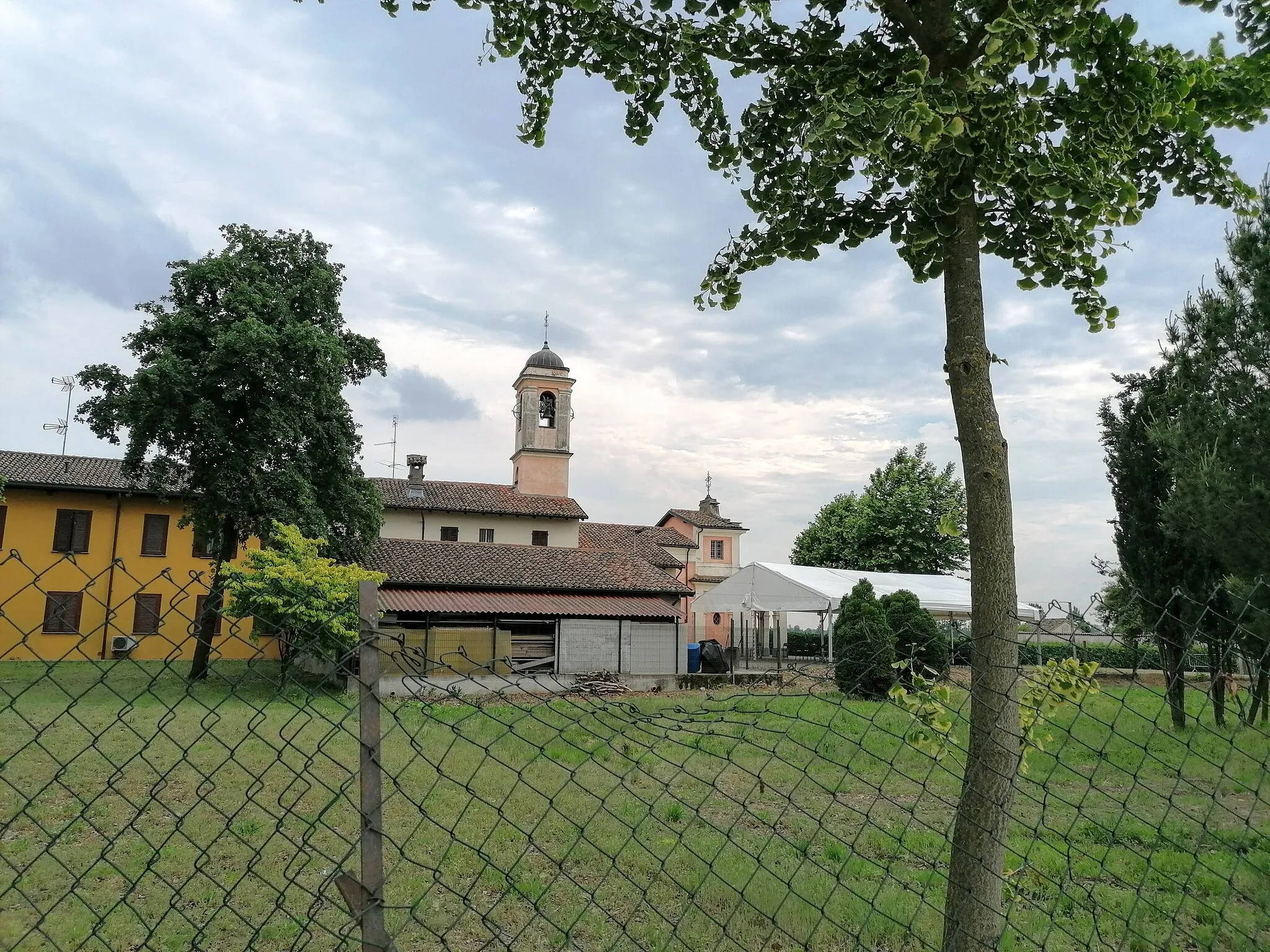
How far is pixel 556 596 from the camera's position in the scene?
25.8 m

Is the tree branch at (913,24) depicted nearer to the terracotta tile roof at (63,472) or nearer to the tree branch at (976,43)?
the tree branch at (976,43)

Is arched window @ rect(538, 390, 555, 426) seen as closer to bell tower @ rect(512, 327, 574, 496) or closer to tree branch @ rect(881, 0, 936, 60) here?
bell tower @ rect(512, 327, 574, 496)

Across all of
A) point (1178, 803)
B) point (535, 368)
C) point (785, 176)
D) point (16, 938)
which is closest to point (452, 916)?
point (16, 938)

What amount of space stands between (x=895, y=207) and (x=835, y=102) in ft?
2.50

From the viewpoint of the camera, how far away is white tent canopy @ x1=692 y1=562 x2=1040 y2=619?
67.7ft

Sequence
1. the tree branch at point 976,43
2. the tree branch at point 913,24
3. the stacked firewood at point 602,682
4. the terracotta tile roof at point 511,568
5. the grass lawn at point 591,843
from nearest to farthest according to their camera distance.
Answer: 1. the tree branch at point 976,43
2. the tree branch at point 913,24
3. the grass lawn at point 591,843
4. the stacked firewood at point 602,682
5. the terracotta tile roof at point 511,568

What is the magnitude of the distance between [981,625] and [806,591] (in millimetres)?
18283

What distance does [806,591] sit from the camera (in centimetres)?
2050

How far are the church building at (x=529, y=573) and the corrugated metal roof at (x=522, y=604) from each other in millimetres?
48

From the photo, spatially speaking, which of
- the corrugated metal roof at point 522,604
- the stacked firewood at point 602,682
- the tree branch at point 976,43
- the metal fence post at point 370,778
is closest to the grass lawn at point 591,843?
the metal fence post at point 370,778

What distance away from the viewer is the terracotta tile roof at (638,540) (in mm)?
37500

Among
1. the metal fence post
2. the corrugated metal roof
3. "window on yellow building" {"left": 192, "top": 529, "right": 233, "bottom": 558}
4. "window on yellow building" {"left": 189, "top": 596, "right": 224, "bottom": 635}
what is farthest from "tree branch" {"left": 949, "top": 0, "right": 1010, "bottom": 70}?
the corrugated metal roof

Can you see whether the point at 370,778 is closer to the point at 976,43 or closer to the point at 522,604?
the point at 976,43

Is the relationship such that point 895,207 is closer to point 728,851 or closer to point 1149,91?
point 1149,91
